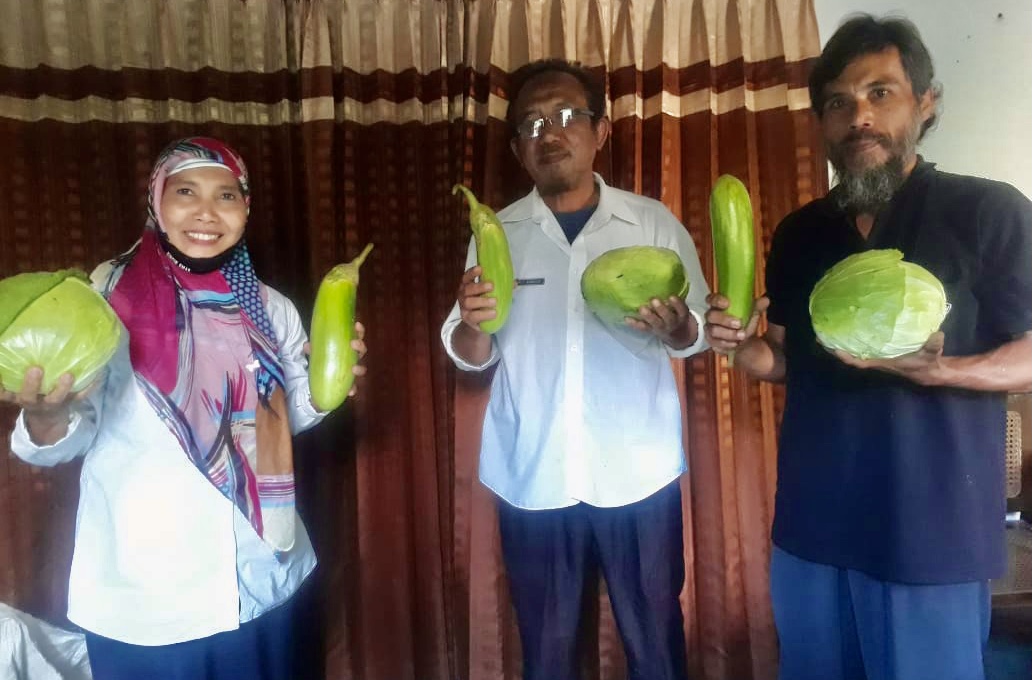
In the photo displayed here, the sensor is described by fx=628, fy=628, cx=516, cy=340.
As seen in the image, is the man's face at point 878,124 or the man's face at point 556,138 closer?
the man's face at point 878,124

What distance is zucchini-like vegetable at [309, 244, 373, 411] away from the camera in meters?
1.15

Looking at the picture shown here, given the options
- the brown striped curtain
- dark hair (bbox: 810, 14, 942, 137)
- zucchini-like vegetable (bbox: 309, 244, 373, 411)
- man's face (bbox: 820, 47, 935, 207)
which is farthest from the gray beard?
zucchini-like vegetable (bbox: 309, 244, 373, 411)

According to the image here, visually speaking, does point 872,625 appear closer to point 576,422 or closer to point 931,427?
point 931,427

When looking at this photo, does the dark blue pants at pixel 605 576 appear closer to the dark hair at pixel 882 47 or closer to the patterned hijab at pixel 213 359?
the patterned hijab at pixel 213 359

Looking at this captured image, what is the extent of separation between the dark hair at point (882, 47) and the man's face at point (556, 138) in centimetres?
46

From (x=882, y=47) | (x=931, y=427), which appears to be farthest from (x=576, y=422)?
(x=882, y=47)

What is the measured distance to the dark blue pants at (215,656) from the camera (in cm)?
109

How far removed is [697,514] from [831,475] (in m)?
0.68

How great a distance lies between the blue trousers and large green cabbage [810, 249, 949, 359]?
43cm

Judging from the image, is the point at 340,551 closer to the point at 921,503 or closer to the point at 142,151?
the point at 142,151

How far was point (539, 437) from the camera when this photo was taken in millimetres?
1322

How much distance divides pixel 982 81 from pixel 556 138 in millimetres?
1358

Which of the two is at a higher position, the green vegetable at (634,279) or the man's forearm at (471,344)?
the green vegetable at (634,279)

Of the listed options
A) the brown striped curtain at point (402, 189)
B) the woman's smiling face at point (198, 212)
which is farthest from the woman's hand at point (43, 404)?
the brown striped curtain at point (402, 189)
